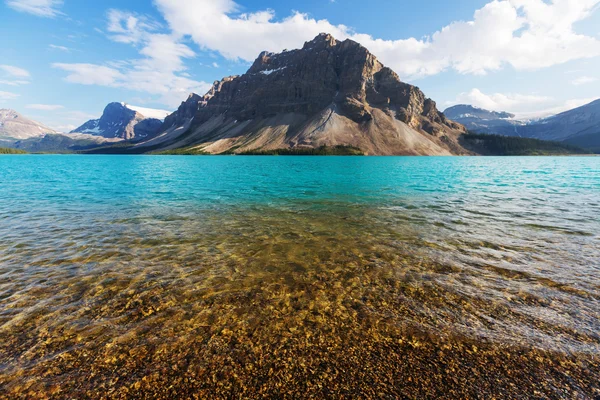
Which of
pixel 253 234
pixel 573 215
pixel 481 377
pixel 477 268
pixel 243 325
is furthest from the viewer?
pixel 573 215

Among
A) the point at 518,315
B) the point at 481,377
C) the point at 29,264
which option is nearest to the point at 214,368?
the point at 481,377

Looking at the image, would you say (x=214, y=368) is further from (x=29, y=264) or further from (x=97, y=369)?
(x=29, y=264)

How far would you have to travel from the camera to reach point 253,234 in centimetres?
1730

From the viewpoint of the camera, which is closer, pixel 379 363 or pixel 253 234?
pixel 379 363

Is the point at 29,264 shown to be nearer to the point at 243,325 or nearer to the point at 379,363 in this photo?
the point at 243,325

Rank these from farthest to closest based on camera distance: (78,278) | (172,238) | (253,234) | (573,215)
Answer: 1. (573,215)
2. (253,234)
3. (172,238)
4. (78,278)

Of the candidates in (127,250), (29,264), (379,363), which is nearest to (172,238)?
(127,250)

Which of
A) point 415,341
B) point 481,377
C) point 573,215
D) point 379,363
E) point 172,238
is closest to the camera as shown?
point 481,377

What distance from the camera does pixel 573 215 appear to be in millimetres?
22562

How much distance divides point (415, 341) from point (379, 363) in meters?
1.42

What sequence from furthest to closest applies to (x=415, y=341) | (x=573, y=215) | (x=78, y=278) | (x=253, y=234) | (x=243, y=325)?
(x=573, y=215) → (x=253, y=234) → (x=78, y=278) → (x=243, y=325) → (x=415, y=341)

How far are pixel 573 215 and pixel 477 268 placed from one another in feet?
60.3

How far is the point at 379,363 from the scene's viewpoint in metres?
6.42

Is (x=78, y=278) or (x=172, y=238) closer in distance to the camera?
(x=78, y=278)
